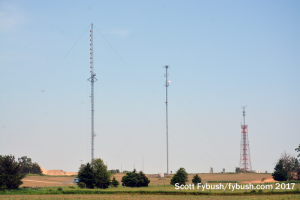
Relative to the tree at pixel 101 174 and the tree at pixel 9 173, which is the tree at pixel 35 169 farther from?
the tree at pixel 9 173

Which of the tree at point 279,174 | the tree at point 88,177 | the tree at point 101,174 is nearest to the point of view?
the tree at point 88,177

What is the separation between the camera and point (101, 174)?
74875 millimetres

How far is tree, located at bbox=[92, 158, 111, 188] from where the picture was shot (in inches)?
2921

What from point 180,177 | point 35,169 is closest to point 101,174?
point 180,177

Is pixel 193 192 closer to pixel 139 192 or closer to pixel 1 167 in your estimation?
pixel 139 192

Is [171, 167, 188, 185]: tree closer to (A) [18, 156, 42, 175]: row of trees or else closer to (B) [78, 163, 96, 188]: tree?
(B) [78, 163, 96, 188]: tree

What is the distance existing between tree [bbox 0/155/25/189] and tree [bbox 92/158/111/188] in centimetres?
1668

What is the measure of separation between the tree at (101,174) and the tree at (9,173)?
1668 cm

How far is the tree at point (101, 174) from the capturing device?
7419cm

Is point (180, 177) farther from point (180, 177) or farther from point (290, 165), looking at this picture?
point (290, 165)

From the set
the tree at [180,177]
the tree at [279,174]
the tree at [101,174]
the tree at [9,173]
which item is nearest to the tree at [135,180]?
the tree at [101,174]

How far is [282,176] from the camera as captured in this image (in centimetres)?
9206

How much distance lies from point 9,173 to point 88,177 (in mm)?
16729

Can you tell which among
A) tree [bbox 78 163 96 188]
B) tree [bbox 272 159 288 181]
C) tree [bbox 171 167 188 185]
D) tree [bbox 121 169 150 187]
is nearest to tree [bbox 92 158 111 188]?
tree [bbox 78 163 96 188]
